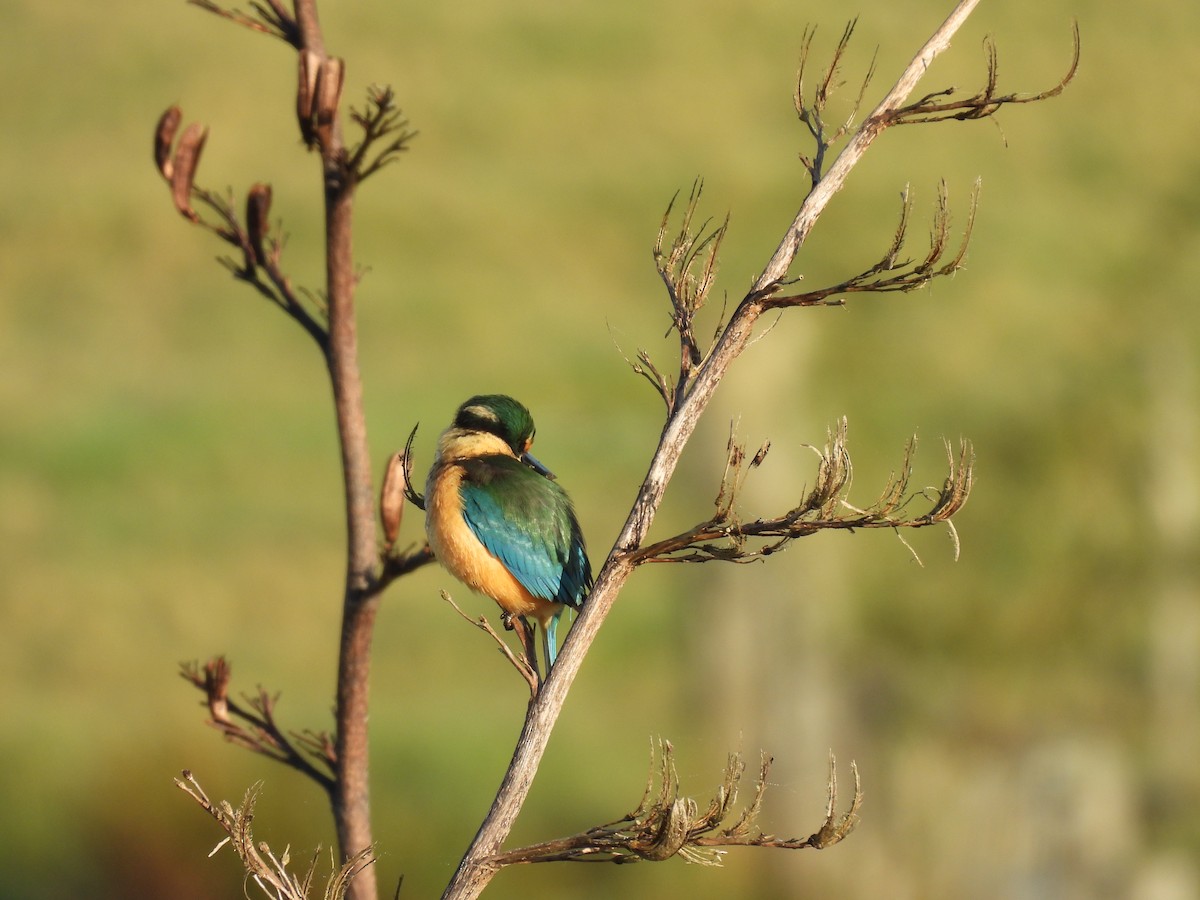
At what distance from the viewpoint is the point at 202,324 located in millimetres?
14914

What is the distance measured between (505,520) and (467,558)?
0.44ft

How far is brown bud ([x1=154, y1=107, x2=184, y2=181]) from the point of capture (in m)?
2.88

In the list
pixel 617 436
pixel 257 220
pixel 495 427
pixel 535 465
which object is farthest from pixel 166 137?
pixel 617 436

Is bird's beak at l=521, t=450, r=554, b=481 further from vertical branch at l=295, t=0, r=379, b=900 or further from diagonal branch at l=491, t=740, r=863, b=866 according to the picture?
diagonal branch at l=491, t=740, r=863, b=866

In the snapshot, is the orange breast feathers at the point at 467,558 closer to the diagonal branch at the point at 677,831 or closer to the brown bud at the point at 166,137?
the brown bud at the point at 166,137

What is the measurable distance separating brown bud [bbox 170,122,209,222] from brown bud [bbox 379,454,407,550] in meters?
0.61

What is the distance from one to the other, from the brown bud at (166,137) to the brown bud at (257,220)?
21 cm

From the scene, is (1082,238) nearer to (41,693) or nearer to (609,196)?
(609,196)

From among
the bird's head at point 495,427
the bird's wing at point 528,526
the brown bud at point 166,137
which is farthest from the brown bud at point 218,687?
the brown bud at point 166,137

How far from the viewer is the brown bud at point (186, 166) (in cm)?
288

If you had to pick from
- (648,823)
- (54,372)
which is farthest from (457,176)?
(648,823)

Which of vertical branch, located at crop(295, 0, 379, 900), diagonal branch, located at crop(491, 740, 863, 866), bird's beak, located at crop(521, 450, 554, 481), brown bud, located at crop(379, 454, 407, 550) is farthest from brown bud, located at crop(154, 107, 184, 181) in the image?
diagonal branch, located at crop(491, 740, 863, 866)

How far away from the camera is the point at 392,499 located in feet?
9.45

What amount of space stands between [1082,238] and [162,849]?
1456 cm
